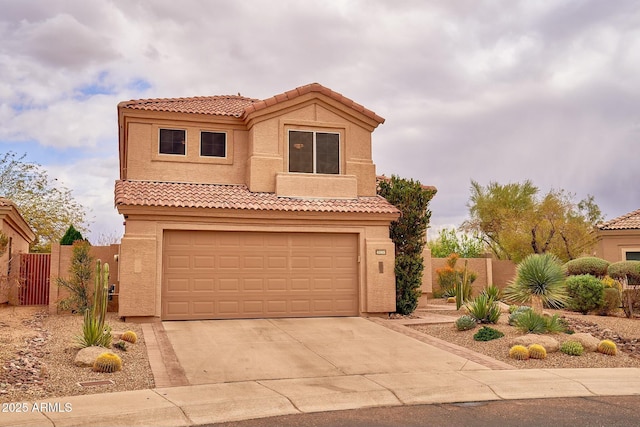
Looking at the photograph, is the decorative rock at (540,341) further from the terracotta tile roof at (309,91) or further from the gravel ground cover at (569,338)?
the terracotta tile roof at (309,91)

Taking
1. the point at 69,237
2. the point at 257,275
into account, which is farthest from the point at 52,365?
the point at 69,237

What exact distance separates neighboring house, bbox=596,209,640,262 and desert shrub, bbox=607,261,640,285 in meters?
7.05

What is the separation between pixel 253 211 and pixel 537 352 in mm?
8447

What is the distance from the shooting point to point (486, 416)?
885cm

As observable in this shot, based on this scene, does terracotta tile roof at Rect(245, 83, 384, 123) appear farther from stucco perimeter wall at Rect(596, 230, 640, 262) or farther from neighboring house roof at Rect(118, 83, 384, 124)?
stucco perimeter wall at Rect(596, 230, 640, 262)

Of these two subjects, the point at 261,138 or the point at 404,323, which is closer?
the point at 404,323

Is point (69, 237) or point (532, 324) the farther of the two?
point (69, 237)

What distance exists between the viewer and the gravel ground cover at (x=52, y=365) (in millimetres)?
9602

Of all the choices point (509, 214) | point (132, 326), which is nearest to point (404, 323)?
point (132, 326)

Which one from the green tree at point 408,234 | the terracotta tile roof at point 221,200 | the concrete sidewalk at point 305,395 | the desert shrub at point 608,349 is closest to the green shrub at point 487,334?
the desert shrub at point 608,349

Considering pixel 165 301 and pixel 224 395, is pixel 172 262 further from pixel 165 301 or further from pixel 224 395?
pixel 224 395

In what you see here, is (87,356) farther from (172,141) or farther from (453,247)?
(453,247)

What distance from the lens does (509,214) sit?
41.2 m

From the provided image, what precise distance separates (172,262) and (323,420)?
9727 millimetres
